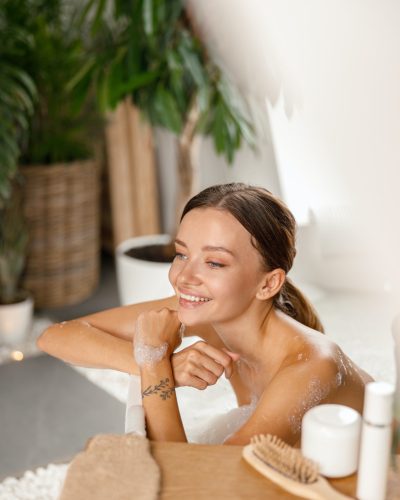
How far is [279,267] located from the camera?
1359mm

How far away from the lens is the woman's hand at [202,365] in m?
1.30

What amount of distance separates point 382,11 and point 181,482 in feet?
2.82

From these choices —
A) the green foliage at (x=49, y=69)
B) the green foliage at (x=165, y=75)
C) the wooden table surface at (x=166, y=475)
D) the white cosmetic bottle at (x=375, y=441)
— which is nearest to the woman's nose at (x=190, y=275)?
the wooden table surface at (x=166, y=475)

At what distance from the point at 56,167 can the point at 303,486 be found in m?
2.64

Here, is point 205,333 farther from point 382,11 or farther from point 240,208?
point 382,11

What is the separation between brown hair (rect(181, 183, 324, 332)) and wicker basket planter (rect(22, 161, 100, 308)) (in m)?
2.15

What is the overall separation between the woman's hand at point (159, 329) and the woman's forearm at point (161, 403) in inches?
1.6

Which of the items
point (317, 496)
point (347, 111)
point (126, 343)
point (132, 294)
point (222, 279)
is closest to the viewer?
point (317, 496)

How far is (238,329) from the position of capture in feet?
4.65

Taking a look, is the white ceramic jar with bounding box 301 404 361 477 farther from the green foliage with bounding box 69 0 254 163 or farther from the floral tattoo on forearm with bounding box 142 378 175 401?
the green foliage with bounding box 69 0 254 163

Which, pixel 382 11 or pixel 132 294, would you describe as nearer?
pixel 382 11

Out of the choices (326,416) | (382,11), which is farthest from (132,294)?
(326,416)

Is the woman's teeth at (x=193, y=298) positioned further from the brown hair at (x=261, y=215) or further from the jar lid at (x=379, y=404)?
the jar lid at (x=379, y=404)

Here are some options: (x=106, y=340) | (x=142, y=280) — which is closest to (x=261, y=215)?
(x=106, y=340)
